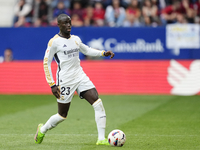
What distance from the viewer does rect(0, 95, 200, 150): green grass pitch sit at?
735 cm

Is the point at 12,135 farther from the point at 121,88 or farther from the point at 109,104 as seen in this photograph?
the point at 121,88

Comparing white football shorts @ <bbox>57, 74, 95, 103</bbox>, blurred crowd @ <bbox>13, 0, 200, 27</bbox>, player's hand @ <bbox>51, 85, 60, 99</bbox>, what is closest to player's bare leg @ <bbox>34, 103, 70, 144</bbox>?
white football shorts @ <bbox>57, 74, 95, 103</bbox>

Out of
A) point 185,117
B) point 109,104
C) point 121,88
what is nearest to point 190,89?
point 121,88

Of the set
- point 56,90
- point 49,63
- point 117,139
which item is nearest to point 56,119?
point 56,90

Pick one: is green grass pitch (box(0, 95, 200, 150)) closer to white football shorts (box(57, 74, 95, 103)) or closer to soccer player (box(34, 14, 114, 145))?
soccer player (box(34, 14, 114, 145))

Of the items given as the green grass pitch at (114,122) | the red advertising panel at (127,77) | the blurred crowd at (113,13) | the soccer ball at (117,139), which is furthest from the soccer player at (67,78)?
the blurred crowd at (113,13)

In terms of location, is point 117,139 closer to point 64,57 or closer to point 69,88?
point 69,88

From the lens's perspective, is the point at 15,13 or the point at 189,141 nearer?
the point at 189,141

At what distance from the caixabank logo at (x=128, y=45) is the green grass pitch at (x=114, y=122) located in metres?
3.87

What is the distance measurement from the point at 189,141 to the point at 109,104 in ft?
19.5

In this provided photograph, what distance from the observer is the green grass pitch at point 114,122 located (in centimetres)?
735

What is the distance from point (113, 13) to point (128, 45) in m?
1.73

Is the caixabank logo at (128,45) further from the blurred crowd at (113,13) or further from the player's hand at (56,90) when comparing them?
the player's hand at (56,90)

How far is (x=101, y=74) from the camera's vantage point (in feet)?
52.4
